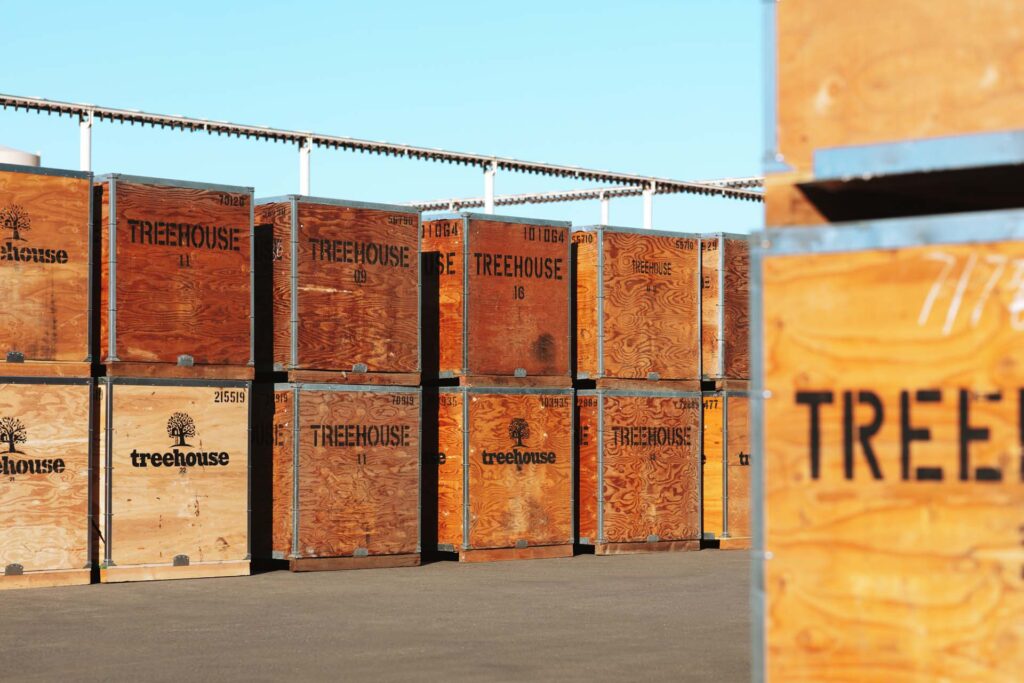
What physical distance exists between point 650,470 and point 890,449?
12331 millimetres

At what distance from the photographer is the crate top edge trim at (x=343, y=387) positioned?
42.9 ft

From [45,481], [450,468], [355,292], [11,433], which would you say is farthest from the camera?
[450,468]

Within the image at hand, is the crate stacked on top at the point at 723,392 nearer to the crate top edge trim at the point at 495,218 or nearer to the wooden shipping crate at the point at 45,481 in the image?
the crate top edge trim at the point at 495,218

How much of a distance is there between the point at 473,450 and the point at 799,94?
10989 millimetres

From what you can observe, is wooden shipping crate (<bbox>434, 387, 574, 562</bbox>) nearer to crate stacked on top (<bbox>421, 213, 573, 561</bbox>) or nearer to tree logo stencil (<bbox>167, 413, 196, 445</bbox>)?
crate stacked on top (<bbox>421, 213, 573, 561</bbox>)

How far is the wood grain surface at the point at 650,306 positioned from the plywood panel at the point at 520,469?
0.85 metres

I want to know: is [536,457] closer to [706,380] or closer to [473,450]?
[473,450]

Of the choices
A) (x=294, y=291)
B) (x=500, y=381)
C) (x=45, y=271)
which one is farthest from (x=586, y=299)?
(x=45, y=271)

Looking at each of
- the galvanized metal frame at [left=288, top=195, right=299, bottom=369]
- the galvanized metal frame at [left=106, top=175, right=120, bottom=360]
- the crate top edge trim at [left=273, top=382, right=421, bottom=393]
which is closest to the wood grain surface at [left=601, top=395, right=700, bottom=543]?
the crate top edge trim at [left=273, top=382, right=421, bottom=393]

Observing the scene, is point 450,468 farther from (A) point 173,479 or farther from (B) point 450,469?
(A) point 173,479

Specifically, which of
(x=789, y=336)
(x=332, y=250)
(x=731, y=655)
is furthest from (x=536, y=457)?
(x=789, y=336)

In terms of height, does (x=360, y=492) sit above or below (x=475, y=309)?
below

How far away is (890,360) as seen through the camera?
3.20 meters

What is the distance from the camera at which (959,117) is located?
314cm
